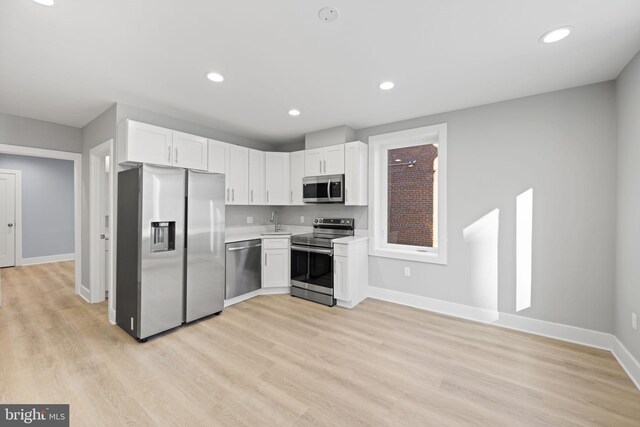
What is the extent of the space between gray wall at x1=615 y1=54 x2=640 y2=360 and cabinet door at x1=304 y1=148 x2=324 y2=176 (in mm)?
3173

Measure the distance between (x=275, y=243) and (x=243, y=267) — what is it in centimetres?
59

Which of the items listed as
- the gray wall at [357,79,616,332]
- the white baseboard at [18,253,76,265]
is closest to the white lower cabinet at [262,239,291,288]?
the gray wall at [357,79,616,332]

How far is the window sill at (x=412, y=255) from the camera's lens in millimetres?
3442

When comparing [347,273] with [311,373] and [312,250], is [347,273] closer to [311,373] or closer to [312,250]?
[312,250]

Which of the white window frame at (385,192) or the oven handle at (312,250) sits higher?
the white window frame at (385,192)

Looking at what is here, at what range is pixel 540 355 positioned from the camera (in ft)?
8.00

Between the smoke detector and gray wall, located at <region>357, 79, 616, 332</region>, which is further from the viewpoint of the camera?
gray wall, located at <region>357, 79, 616, 332</region>

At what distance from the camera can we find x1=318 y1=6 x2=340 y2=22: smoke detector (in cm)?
164

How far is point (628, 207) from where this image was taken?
7.29ft

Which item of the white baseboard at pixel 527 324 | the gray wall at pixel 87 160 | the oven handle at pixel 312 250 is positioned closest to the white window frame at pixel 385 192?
the white baseboard at pixel 527 324

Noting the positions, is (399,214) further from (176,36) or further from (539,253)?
(176,36)

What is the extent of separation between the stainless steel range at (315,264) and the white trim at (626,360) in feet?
9.08

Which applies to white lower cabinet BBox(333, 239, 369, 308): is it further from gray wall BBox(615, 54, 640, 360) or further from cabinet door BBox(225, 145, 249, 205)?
gray wall BBox(615, 54, 640, 360)

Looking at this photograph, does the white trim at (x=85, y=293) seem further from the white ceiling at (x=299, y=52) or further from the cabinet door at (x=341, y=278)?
the cabinet door at (x=341, y=278)
